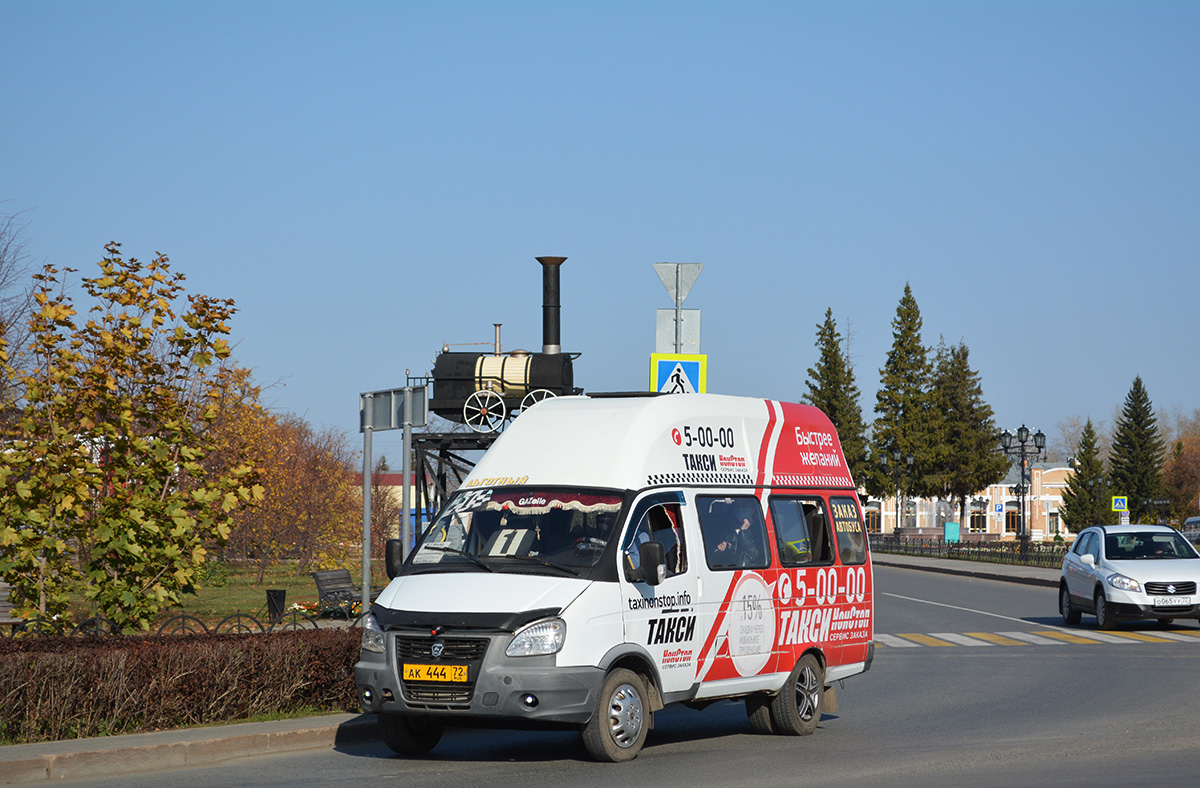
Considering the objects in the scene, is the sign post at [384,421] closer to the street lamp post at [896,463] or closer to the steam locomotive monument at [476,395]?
the steam locomotive monument at [476,395]

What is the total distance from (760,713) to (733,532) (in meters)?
1.65

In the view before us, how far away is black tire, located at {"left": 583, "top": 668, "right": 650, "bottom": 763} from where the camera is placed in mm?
9711

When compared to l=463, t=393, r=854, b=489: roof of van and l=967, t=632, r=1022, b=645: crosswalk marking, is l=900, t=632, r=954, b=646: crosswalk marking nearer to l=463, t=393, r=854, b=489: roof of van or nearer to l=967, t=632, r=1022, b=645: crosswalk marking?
l=967, t=632, r=1022, b=645: crosswalk marking

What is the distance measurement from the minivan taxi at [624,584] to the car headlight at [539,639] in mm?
11

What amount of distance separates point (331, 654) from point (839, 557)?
4.62 m

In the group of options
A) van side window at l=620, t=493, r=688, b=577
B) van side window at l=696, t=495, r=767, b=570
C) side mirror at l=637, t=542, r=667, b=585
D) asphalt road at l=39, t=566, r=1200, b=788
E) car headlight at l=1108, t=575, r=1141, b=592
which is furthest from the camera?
car headlight at l=1108, t=575, r=1141, b=592

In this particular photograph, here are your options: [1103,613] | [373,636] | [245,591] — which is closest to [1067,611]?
[1103,613]

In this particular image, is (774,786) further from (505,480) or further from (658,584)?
(505,480)

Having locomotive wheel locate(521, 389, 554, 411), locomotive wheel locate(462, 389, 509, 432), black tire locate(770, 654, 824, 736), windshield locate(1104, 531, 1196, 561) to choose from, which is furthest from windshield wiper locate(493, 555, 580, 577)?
windshield locate(1104, 531, 1196, 561)

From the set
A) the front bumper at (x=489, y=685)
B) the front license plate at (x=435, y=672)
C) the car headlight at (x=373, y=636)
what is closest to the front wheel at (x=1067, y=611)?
the front bumper at (x=489, y=685)

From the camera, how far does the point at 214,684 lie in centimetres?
1100

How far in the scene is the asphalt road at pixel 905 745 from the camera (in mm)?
9398

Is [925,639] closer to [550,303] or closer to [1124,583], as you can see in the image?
[1124,583]

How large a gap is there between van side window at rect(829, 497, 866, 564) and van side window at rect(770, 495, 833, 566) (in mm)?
233
